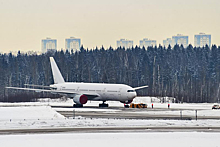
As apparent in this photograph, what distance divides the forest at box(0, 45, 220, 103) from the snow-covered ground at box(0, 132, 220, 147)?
7762cm

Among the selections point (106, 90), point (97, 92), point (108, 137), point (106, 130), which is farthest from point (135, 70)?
point (108, 137)

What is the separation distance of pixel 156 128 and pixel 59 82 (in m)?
49.8

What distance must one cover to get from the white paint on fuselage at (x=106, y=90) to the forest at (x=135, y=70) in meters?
38.0

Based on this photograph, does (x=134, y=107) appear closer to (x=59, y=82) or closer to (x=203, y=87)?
(x=59, y=82)

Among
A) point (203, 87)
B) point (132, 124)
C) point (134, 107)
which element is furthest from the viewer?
point (203, 87)

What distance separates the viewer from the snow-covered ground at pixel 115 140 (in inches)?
1160

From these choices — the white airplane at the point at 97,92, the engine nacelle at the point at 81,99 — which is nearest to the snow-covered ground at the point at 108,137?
the white airplane at the point at 97,92

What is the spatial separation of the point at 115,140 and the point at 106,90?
145 ft

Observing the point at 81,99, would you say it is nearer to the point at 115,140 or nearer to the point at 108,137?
the point at 108,137

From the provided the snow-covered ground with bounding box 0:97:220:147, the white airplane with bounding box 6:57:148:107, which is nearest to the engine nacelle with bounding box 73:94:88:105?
the white airplane with bounding box 6:57:148:107

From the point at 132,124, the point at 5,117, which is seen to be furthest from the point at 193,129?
the point at 5,117

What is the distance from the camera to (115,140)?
3103 cm

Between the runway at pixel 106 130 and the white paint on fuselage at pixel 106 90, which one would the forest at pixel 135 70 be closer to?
the white paint on fuselage at pixel 106 90

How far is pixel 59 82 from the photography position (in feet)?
284
